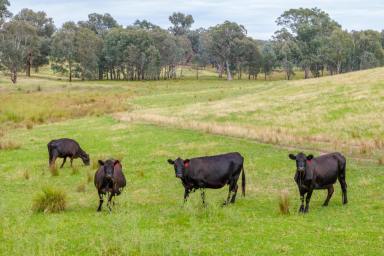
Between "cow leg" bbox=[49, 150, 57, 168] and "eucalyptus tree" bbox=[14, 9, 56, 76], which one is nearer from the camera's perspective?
"cow leg" bbox=[49, 150, 57, 168]

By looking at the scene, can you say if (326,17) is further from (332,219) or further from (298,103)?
(332,219)

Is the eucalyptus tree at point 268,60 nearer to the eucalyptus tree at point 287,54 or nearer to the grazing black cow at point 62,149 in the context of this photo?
the eucalyptus tree at point 287,54

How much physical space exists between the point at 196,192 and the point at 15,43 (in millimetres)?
94856

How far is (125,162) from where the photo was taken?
26.2m

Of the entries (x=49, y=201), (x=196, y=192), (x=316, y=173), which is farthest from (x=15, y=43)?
(x=316, y=173)

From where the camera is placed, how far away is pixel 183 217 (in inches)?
581

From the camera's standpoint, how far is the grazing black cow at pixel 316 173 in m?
15.7

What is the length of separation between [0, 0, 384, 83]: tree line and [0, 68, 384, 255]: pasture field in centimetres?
6422

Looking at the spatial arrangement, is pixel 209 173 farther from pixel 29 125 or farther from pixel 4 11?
pixel 4 11

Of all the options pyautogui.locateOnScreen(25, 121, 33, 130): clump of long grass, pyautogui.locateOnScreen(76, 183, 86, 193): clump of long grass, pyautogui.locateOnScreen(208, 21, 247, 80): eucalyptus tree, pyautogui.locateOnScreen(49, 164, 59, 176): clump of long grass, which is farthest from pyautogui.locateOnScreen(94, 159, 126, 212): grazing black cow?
pyautogui.locateOnScreen(208, 21, 247, 80): eucalyptus tree

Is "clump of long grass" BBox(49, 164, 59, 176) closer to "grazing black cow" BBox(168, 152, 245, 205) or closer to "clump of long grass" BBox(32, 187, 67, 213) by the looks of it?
"clump of long grass" BBox(32, 187, 67, 213)

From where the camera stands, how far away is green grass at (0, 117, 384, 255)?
1182cm

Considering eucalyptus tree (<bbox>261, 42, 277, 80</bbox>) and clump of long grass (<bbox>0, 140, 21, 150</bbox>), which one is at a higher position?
eucalyptus tree (<bbox>261, 42, 277, 80</bbox>)

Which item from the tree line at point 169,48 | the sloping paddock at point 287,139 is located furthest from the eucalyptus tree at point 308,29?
the sloping paddock at point 287,139
